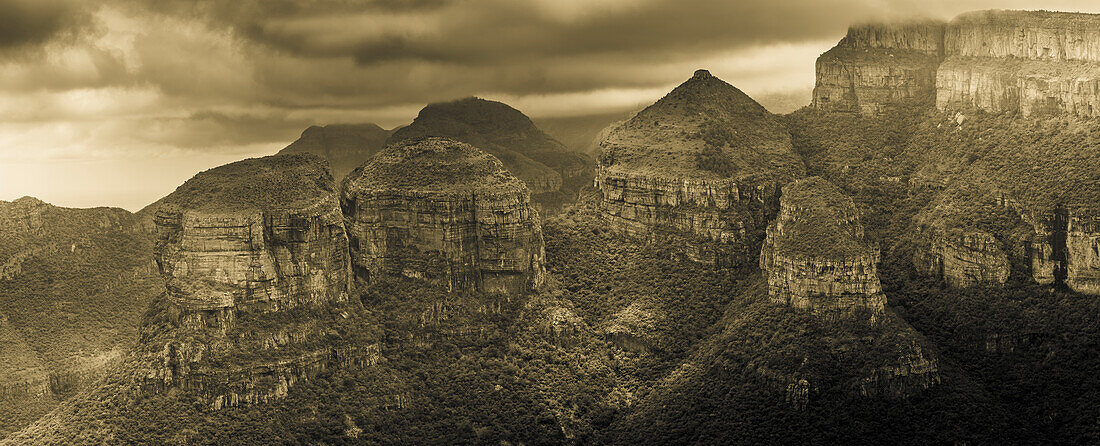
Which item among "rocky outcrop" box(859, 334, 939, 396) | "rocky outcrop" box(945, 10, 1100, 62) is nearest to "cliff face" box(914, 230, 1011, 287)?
"rocky outcrop" box(859, 334, 939, 396)

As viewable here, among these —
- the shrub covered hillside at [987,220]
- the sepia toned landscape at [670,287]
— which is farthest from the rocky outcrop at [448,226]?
the shrub covered hillside at [987,220]

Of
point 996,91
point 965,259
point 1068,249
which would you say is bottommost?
point 965,259

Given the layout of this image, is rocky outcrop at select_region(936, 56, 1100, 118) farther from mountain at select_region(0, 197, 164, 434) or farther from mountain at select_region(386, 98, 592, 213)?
mountain at select_region(0, 197, 164, 434)

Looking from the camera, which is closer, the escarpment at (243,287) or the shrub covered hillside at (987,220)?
the shrub covered hillside at (987,220)

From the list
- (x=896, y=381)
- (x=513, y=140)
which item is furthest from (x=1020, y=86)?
(x=513, y=140)

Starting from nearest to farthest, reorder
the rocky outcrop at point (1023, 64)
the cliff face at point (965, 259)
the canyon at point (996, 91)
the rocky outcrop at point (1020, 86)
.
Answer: the canyon at point (996, 91), the cliff face at point (965, 259), the rocky outcrop at point (1020, 86), the rocky outcrop at point (1023, 64)

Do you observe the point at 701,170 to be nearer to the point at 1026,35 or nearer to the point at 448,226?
the point at 448,226

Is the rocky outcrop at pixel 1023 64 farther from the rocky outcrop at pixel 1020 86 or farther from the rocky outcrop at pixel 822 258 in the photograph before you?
the rocky outcrop at pixel 822 258
